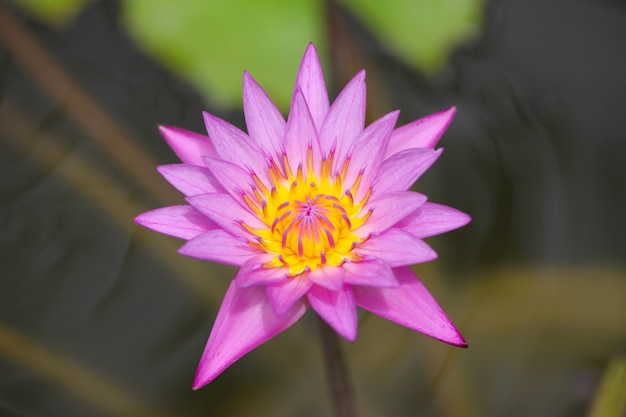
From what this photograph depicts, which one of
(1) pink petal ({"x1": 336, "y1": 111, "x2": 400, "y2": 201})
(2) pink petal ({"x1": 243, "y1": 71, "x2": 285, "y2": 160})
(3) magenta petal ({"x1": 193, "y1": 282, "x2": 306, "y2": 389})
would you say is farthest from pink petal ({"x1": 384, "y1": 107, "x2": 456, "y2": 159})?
(3) magenta petal ({"x1": 193, "y1": 282, "x2": 306, "y2": 389})

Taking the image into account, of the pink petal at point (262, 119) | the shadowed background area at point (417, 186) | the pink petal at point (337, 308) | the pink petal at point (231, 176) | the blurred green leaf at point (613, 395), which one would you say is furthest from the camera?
the shadowed background area at point (417, 186)

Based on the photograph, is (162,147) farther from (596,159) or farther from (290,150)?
(596,159)

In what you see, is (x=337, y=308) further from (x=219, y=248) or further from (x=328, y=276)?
(x=219, y=248)

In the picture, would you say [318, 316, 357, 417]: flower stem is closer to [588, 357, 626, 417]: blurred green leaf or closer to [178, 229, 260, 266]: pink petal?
[178, 229, 260, 266]: pink petal

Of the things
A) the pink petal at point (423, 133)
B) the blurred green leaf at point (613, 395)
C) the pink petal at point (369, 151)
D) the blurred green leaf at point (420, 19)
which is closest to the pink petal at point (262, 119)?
the pink petal at point (369, 151)

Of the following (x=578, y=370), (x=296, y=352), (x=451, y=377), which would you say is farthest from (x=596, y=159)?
(x=296, y=352)

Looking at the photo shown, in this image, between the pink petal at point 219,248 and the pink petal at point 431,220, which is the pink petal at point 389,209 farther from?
the pink petal at point 219,248
